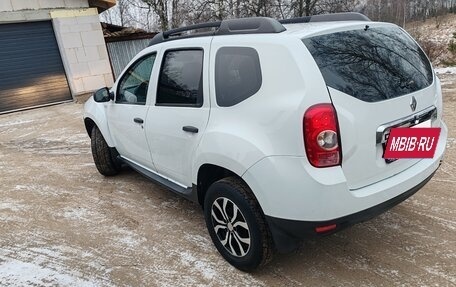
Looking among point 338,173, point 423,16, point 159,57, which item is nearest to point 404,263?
point 338,173

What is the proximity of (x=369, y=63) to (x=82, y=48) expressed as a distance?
39.0ft

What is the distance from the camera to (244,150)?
2426mm

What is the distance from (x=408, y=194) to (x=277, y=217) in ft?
3.11

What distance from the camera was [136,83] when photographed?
12.8 feet

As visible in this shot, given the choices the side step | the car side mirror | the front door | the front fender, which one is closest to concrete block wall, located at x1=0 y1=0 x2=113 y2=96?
the front fender

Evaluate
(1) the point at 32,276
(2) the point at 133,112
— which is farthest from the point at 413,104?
(1) the point at 32,276

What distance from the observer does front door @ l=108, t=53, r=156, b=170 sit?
3674mm

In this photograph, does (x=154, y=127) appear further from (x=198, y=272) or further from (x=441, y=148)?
(x=441, y=148)

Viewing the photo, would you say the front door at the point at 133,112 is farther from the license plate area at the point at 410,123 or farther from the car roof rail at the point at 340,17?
the license plate area at the point at 410,123

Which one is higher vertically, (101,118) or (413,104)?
(413,104)

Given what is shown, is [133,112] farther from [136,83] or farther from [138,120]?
[136,83]

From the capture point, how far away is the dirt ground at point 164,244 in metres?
2.75

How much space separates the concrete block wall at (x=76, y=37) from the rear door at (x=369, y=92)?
1163cm

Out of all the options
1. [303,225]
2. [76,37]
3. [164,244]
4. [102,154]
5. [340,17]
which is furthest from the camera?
[76,37]
